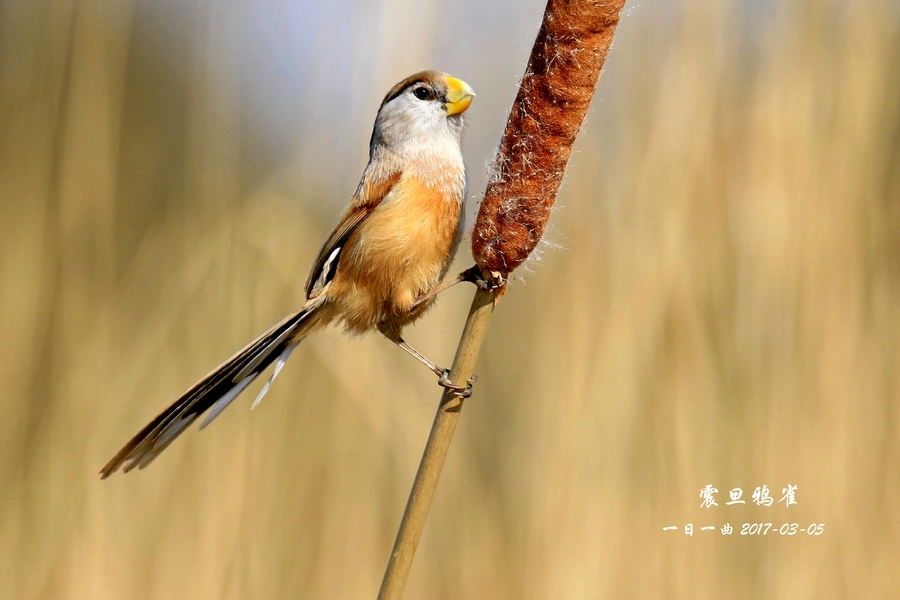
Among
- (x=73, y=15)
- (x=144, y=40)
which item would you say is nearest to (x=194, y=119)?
(x=73, y=15)

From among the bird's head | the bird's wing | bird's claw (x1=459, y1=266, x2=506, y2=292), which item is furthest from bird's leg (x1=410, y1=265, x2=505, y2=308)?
the bird's head

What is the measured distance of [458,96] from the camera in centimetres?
201

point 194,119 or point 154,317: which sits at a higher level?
point 194,119

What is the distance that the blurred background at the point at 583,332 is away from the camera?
1.84 meters

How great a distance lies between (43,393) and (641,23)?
2102mm

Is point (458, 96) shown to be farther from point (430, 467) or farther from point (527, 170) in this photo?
point (430, 467)

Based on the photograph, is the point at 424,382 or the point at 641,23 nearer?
the point at 641,23

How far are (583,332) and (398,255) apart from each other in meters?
0.56

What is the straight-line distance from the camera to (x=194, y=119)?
6.60 feet

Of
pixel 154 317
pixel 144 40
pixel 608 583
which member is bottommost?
pixel 608 583

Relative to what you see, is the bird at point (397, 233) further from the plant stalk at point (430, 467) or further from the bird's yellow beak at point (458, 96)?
the plant stalk at point (430, 467)

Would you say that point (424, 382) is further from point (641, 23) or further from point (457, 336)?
point (641, 23)

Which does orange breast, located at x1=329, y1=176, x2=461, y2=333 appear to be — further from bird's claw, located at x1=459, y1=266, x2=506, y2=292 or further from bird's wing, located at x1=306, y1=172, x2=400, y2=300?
bird's claw, located at x1=459, y1=266, x2=506, y2=292

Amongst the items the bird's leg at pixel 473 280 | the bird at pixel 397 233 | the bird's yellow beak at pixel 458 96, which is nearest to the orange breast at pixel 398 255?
the bird at pixel 397 233
